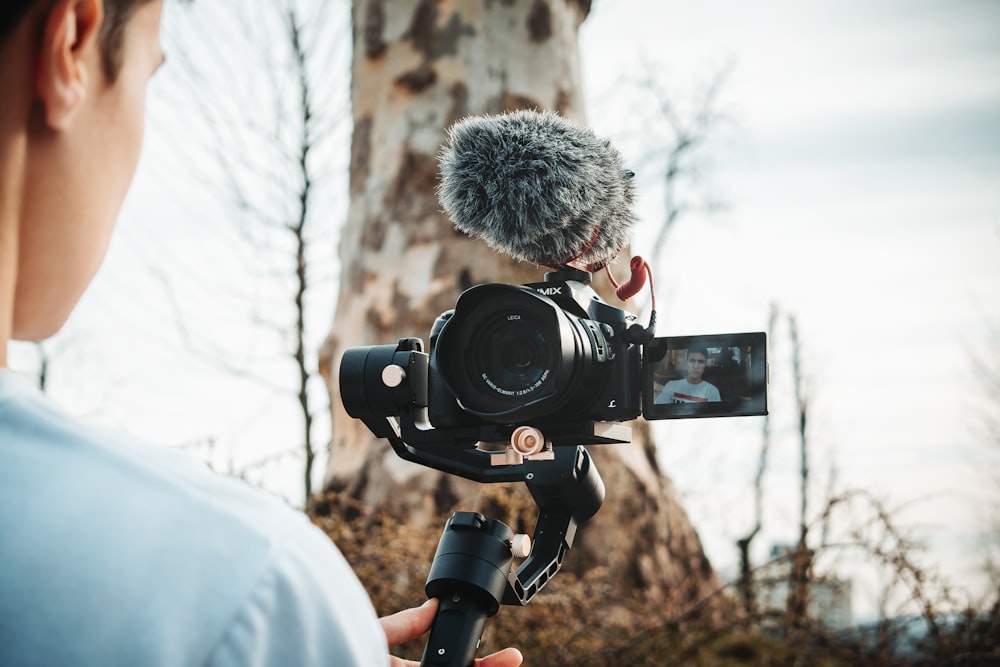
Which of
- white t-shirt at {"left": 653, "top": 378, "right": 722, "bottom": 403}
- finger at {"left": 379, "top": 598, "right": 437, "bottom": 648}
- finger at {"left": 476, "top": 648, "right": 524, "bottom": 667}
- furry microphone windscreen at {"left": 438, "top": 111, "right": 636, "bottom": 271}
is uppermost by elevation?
furry microphone windscreen at {"left": 438, "top": 111, "right": 636, "bottom": 271}

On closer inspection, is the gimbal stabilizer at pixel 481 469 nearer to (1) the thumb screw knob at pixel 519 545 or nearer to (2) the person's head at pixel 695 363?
(1) the thumb screw knob at pixel 519 545

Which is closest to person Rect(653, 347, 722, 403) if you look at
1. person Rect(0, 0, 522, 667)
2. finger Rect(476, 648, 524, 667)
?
finger Rect(476, 648, 524, 667)

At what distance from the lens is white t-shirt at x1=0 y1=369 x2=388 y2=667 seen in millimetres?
454

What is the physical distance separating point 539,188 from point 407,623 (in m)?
0.85

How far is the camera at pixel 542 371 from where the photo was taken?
153 cm

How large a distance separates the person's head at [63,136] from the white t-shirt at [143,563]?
0.33 feet

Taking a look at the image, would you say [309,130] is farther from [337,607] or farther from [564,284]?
[337,607]

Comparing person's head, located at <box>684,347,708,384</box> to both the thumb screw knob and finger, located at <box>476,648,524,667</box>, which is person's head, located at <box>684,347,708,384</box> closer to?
the thumb screw knob

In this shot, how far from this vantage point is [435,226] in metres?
4.81

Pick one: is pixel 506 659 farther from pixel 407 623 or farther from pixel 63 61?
pixel 63 61

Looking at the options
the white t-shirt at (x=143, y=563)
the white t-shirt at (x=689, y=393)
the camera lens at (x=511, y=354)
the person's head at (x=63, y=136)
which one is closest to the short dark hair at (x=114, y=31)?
the person's head at (x=63, y=136)

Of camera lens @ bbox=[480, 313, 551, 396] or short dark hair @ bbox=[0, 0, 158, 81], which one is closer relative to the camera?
short dark hair @ bbox=[0, 0, 158, 81]

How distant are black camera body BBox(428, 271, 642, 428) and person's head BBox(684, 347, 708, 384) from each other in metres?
0.10

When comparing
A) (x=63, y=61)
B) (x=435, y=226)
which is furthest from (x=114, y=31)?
(x=435, y=226)
